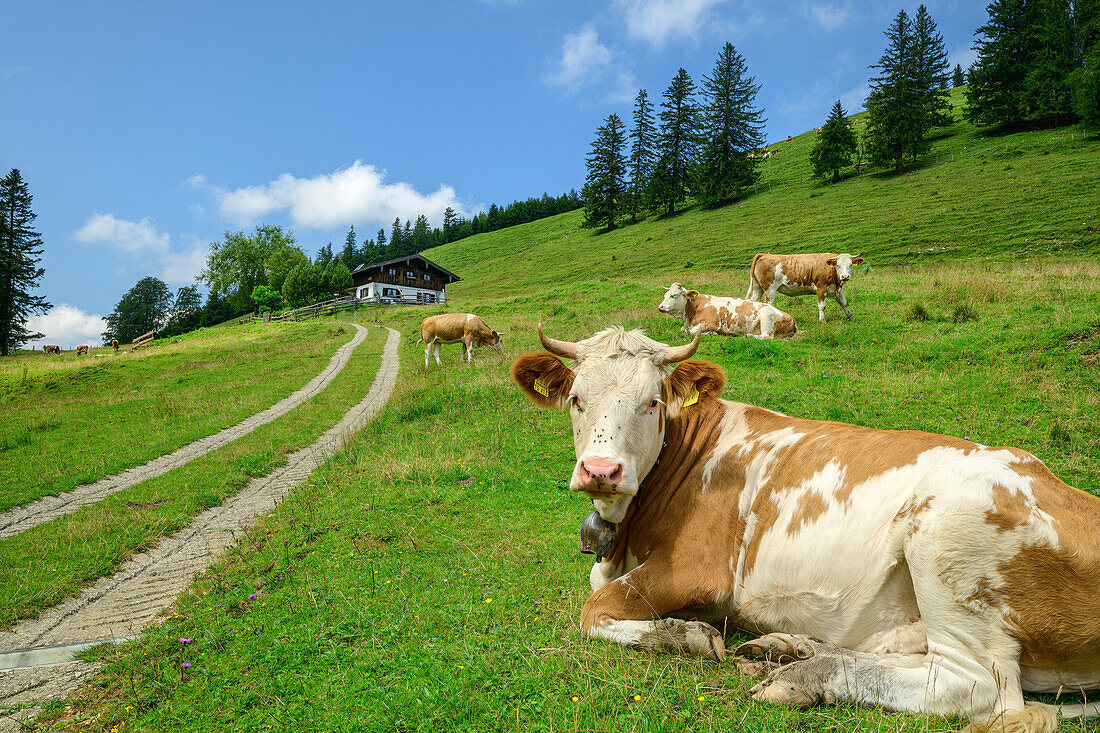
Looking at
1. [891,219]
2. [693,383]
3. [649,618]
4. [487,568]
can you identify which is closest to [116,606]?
[487,568]

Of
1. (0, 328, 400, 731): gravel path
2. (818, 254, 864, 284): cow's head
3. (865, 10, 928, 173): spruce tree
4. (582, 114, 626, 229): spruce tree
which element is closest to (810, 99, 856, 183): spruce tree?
(865, 10, 928, 173): spruce tree

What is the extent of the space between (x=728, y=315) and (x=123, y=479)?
14633mm

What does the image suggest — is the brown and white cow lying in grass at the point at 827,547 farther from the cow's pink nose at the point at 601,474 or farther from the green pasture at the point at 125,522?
the green pasture at the point at 125,522

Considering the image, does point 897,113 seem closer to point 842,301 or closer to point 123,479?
point 842,301

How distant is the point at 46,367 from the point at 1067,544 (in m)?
37.2

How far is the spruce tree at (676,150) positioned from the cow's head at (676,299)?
5821 cm

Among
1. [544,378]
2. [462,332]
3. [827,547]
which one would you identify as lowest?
[827,547]

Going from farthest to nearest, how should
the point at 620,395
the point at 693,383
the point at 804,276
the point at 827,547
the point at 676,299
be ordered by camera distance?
the point at 676,299, the point at 804,276, the point at 693,383, the point at 620,395, the point at 827,547

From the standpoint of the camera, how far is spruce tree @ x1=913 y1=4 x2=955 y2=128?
190 ft

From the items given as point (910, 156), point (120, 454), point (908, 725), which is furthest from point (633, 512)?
point (910, 156)

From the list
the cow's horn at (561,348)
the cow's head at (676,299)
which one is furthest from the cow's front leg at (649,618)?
the cow's head at (676,299)

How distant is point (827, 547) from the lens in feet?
10.8

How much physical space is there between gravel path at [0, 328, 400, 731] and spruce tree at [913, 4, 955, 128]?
69.3m

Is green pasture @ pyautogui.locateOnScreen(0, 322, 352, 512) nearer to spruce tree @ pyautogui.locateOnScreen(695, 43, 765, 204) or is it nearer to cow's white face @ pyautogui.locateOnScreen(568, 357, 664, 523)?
cow's white face @ pyautogui.locateOnScreen(568, 357, 664, 523)
